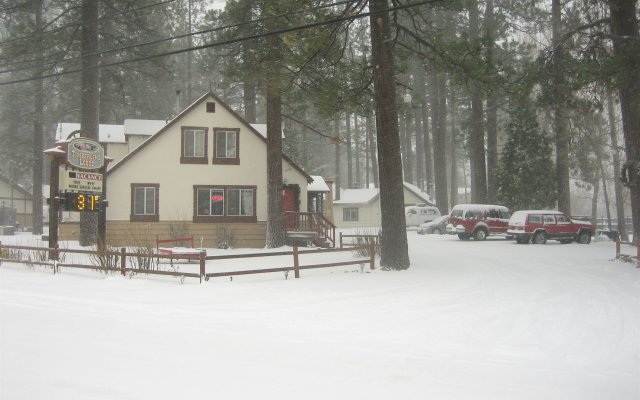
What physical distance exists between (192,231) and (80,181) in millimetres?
8691

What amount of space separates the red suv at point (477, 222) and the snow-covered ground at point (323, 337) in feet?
49.1

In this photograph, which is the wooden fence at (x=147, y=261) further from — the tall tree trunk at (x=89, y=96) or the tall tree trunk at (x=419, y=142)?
the tall tree trunk at (x=419, y=142)

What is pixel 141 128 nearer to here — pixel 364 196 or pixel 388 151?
pixel 388 151

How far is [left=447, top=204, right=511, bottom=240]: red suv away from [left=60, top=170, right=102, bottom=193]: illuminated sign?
63.7 feet

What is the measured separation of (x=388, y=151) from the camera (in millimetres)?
15172

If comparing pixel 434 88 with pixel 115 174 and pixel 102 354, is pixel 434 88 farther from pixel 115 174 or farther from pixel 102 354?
pixel 102 354

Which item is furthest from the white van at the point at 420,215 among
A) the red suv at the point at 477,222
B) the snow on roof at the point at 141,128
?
the snow on roof at the point at 141,128

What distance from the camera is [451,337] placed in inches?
322

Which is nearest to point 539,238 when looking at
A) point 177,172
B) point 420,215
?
point 177,172

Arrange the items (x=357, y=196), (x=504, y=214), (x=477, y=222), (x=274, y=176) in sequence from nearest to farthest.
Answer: (x=274, y=176)
(x=477, y=222)
(x=504, y=214)
(x=357, y=196)

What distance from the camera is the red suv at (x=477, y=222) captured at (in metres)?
29.1

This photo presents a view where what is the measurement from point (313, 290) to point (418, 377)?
5806 mm

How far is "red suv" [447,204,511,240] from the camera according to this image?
29125 mm

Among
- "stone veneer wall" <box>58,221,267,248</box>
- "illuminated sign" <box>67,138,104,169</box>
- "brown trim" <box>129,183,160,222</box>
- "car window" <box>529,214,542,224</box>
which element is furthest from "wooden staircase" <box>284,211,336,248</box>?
"car window" <box>529,214,542,224</box>
